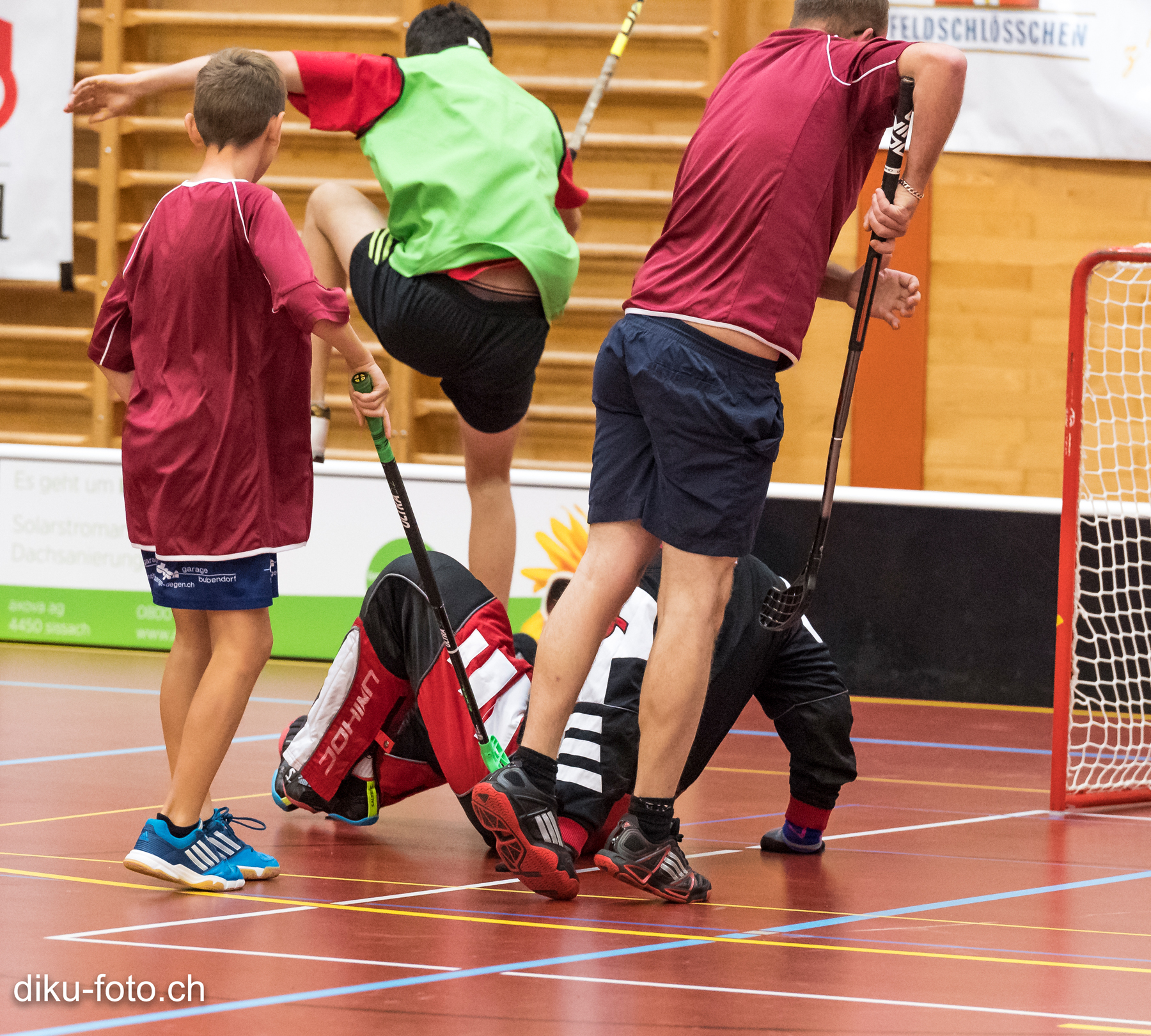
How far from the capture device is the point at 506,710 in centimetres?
266

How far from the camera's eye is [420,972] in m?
1.91

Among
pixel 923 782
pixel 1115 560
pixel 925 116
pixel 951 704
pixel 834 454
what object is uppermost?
pixel 925 116

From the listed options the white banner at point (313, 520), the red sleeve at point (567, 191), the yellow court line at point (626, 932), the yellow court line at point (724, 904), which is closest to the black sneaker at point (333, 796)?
the yellow court line at point (724, 904)

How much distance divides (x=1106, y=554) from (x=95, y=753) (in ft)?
9.37

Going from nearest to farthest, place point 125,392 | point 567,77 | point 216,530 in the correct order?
1. point 216,530
2. point 125,392
3. point 567,77

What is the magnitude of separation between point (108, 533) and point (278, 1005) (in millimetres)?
3728

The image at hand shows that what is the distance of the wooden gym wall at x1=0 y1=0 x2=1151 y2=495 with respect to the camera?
18.3 feet

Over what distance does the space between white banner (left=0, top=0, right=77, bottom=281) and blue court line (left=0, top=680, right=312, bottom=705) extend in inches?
84.7

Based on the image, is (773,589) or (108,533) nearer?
(773,589)

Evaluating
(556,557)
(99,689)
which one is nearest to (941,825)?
(556,557)

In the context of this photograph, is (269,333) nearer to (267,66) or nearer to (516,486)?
(267,66)

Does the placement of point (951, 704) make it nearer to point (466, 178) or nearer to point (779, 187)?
point (466, 178)

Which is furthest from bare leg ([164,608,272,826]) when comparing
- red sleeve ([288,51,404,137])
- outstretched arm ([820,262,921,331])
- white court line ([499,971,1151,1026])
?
red sleeve ([288,51,404,137])

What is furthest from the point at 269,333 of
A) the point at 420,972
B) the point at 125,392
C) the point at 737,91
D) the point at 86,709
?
the point at 86,709
